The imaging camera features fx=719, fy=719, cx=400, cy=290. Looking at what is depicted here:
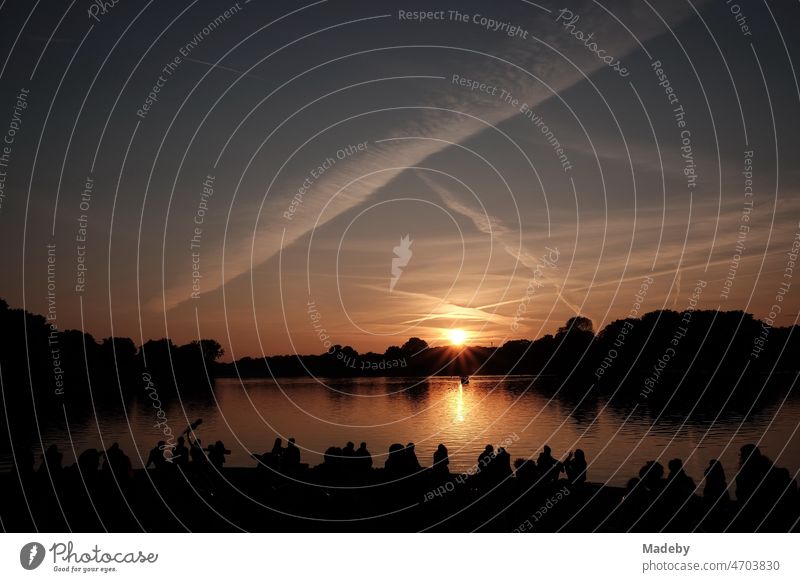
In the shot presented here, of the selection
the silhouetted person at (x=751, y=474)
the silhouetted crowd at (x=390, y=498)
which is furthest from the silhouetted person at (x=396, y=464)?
the silhouetted person at (x=751, y=474)

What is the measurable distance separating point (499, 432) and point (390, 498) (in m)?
69.3

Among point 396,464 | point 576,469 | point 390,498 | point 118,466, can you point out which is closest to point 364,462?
point 396,464

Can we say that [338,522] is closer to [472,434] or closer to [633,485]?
[633,485]

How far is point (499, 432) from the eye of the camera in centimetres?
8575

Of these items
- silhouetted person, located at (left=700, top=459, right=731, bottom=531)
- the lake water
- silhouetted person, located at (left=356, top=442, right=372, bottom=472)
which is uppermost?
silhouetted person, located at (left=356, top=442, right=372, bottom=472)

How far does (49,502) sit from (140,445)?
5105 centimetres

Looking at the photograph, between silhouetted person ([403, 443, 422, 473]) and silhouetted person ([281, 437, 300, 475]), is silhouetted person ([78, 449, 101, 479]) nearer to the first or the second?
silhouetted person ([281, 437, 300, 475])

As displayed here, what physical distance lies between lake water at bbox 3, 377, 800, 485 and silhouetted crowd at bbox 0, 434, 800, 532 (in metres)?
27.7

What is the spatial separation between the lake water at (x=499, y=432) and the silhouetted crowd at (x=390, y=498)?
91.0ft

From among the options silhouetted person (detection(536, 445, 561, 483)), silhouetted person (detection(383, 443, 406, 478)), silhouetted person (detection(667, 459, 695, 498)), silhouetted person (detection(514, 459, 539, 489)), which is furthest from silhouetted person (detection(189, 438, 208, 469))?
silhouetted person (detection(667, 459, 695, 498))

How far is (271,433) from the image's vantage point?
82.5m

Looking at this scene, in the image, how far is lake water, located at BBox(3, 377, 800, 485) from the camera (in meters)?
58.3

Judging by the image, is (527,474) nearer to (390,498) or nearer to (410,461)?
(410,461)
